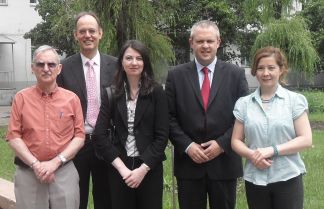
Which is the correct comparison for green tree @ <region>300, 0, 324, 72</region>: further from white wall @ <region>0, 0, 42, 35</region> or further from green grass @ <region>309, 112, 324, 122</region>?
white wall @ <region>0, 0, 42, 35</region>

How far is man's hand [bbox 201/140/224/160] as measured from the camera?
384cm

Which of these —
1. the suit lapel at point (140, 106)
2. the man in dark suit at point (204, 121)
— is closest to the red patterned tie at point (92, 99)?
the suit lapel at point (140, 106)

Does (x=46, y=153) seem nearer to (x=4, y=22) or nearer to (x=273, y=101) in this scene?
(x=273, y=101)

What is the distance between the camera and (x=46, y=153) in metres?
3.74

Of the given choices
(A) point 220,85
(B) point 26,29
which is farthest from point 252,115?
(B) point 26,29

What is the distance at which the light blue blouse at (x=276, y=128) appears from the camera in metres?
3.53

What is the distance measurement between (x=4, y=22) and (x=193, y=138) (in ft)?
77.9

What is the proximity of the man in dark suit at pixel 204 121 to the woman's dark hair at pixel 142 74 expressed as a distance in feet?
0.73

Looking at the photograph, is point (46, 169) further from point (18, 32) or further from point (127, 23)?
point (18, 32)

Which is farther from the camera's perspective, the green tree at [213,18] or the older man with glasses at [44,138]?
the green tree at [213,18]

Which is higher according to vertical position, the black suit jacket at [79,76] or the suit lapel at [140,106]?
the black suit jacket at [79,76]

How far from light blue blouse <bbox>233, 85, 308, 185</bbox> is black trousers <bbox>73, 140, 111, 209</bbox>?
1337 mm

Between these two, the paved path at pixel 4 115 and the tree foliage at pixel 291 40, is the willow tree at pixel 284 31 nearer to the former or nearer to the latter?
the tree foliage at pixel 291 40

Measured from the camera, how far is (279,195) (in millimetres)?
3561
